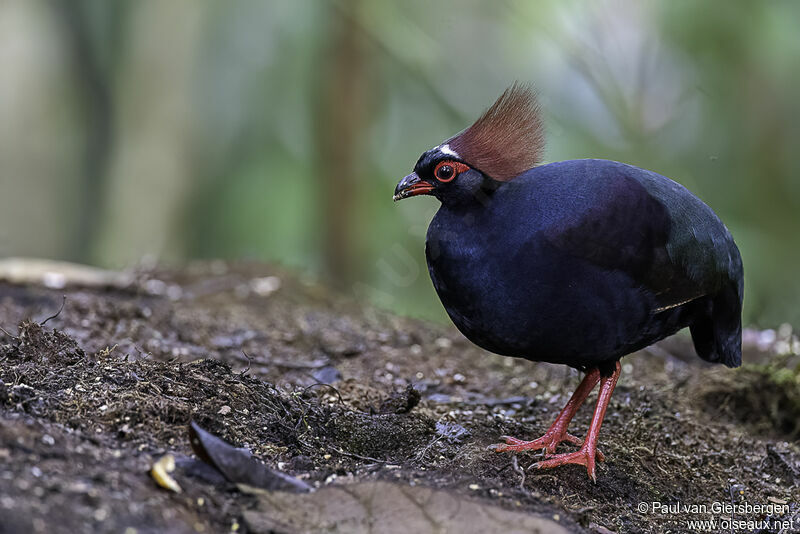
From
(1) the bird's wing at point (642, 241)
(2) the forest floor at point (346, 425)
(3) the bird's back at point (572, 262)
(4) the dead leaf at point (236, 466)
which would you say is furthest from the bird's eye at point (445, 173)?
(4) the dead leaf at point (236, 466)

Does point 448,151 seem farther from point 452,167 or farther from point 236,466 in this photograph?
point 236,466

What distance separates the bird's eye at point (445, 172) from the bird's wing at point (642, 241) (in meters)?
0.49

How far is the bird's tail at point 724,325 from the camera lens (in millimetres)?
3873

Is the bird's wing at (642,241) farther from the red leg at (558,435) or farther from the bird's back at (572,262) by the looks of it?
the red leg at (558,435)

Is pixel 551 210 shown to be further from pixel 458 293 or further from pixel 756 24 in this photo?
pixel 756 24

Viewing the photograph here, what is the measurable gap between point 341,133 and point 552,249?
26.4ft

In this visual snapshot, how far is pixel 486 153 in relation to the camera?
345cm

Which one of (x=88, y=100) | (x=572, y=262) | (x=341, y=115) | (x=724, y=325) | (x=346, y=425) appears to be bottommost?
(x=88, y=100)

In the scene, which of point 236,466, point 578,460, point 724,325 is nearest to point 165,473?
point 236,466

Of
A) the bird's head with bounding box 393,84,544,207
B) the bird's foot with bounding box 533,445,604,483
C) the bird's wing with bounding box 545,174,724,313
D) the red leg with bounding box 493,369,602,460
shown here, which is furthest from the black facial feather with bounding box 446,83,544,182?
the bird's foot with bounding box 533,445,604,483

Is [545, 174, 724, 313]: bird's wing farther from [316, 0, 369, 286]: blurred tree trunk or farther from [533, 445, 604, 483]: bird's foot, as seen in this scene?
[316, 0, 369, 286]: blurred tree trunk

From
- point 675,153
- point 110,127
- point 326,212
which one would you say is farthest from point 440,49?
point 110,127

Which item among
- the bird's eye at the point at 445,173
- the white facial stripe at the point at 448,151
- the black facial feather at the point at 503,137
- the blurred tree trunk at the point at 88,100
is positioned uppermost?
the black facial feather at the point at 503,137

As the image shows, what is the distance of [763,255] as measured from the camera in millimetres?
10789
